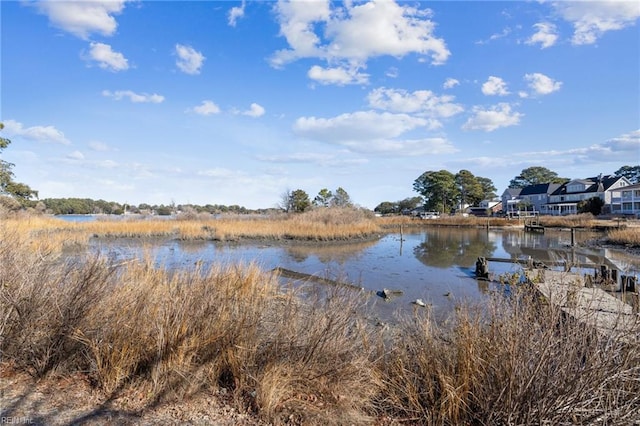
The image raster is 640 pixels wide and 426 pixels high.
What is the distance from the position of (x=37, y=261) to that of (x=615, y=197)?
70.4 m

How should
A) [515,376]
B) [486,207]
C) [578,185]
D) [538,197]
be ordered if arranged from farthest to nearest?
[486,207]
[538,197]
[578,185]
[515,376]

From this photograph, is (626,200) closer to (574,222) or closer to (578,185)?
(578,185)

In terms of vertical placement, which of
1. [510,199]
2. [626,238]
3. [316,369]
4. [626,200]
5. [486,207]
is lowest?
[626,238]

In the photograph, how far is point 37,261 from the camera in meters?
4.16

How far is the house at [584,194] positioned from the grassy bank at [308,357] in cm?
6303

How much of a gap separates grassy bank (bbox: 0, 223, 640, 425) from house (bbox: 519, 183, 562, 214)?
2763 inches

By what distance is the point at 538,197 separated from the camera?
67250 mm

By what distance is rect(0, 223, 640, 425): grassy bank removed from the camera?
2535mm

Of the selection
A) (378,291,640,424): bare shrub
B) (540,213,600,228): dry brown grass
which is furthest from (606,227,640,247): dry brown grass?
(378,291,640,424): bare shrub

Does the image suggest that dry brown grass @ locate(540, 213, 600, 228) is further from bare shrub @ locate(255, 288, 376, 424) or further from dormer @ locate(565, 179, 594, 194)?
bare shrub @ locate(255, 288, 376, 424)

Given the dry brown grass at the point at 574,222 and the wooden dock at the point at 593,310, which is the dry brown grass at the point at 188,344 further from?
the dry brown grass at the point at 574,222

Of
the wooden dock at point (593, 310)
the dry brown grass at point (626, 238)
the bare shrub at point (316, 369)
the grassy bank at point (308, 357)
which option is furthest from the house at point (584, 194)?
the bare shrub at point (316, 369)

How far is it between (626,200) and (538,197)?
18531 mm

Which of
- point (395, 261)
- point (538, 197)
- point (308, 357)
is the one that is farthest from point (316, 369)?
point (538, 197)
